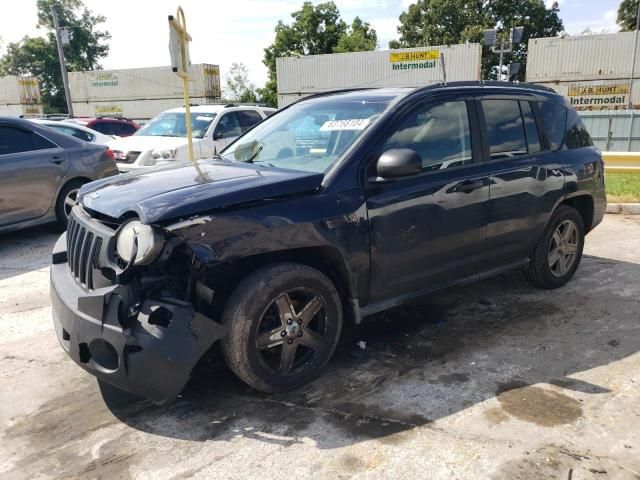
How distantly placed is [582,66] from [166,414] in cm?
3000

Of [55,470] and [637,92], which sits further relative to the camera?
[637,92]

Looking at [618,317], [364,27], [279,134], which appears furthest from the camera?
[364,27]

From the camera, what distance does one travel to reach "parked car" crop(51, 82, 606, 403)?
270cm

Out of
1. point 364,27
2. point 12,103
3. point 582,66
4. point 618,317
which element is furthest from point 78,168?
point 364,27

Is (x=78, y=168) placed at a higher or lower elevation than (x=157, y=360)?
higher

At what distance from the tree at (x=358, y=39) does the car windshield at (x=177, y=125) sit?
4063cm

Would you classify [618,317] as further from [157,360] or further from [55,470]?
[55,470]

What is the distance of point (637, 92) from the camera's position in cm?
2670

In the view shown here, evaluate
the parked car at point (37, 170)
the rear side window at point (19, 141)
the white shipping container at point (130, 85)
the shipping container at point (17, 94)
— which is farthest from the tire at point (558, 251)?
the shipping container at point (17, 94)

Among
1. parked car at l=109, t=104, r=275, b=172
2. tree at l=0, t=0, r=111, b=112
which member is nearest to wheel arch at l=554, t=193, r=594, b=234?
parked car at l=109, t=104, r=275, b=172

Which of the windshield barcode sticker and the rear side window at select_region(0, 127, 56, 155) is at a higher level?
the windshield barcode sticker

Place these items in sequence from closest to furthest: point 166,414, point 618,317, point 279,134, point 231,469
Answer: point 231,469 < point 166,414 < point 279,134 < point 618,317

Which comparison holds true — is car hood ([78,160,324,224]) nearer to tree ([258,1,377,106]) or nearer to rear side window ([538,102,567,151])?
rear side window ([538,102,567,151])

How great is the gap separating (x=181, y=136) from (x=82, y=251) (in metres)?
7.44
